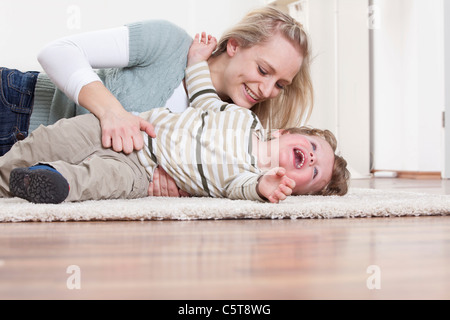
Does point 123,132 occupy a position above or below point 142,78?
below

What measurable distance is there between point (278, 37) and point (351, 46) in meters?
1.63

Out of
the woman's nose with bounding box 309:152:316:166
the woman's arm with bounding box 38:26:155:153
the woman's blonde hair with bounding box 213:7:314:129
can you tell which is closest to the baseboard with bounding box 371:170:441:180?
the woman's blonde hair with bounding box 213:7:314:129

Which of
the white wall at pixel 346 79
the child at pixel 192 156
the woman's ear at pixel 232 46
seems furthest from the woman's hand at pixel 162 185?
the white wall at pixel 346 79

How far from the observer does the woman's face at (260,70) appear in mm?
1367

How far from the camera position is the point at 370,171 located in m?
2.98

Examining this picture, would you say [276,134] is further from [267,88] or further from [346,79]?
[346,79]

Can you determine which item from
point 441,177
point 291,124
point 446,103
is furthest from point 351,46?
point 291,124

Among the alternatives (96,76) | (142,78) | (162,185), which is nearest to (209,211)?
(162,185)

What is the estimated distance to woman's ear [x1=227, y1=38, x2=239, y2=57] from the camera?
4.72 ft

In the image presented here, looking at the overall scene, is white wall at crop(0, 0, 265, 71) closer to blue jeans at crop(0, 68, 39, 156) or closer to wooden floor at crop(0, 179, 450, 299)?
blue jeans at crop(0, 68, 39, 156)

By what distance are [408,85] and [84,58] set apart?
1879 mm

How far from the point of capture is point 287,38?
1.41 m

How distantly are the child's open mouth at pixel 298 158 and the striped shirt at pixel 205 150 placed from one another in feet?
0.28

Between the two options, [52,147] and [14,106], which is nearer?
[52,147]
